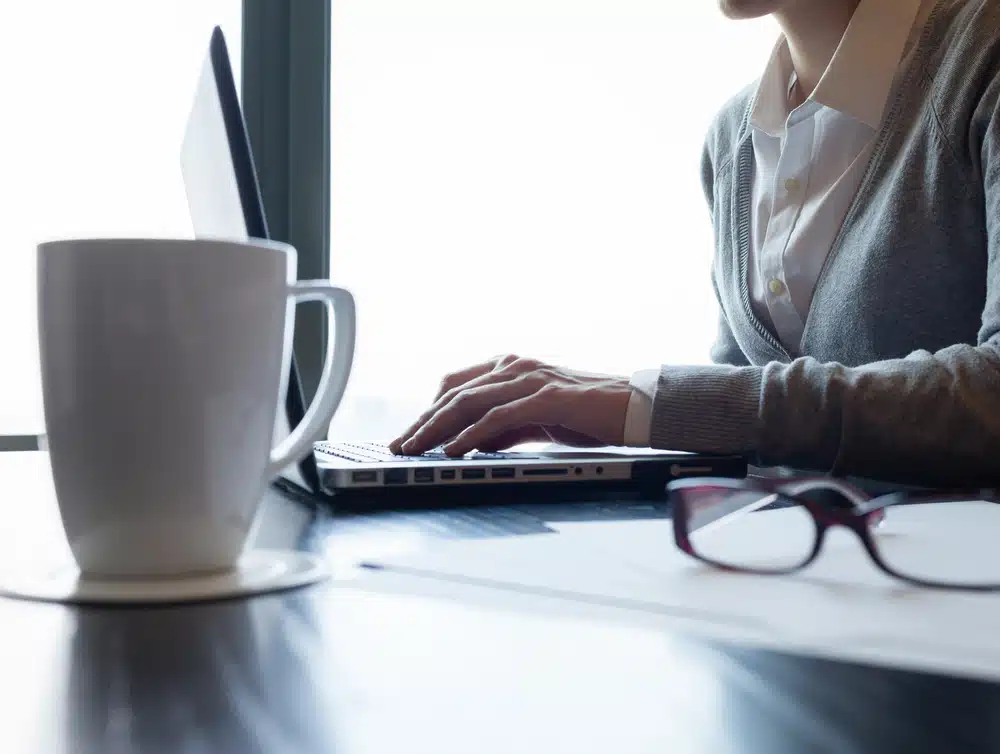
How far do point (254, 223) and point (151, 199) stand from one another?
3.91ft

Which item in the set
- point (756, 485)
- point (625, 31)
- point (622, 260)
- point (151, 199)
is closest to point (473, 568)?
point (756, 485)

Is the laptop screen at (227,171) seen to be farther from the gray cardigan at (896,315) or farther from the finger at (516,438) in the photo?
the gray cardigan at (896,315)

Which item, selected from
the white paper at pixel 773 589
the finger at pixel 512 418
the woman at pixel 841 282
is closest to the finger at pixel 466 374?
the woman at pixel 841 282

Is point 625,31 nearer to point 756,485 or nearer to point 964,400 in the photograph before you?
point 964,400

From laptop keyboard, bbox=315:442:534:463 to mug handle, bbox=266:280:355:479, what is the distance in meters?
0.26

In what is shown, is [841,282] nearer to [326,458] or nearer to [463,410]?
[463,410]

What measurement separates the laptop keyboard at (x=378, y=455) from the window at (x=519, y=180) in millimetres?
778

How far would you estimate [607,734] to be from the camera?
0.65 ft

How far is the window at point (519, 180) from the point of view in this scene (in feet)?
5.66

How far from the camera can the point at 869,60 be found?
1.11m

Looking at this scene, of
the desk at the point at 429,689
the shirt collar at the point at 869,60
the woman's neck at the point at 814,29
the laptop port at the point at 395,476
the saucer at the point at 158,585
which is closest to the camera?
the desk at the point at 429,689

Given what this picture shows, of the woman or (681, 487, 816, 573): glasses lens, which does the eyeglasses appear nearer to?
(681, 487, 816, 573): glasses lens

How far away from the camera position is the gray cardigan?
782 mm

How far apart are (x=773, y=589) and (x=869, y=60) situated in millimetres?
934
